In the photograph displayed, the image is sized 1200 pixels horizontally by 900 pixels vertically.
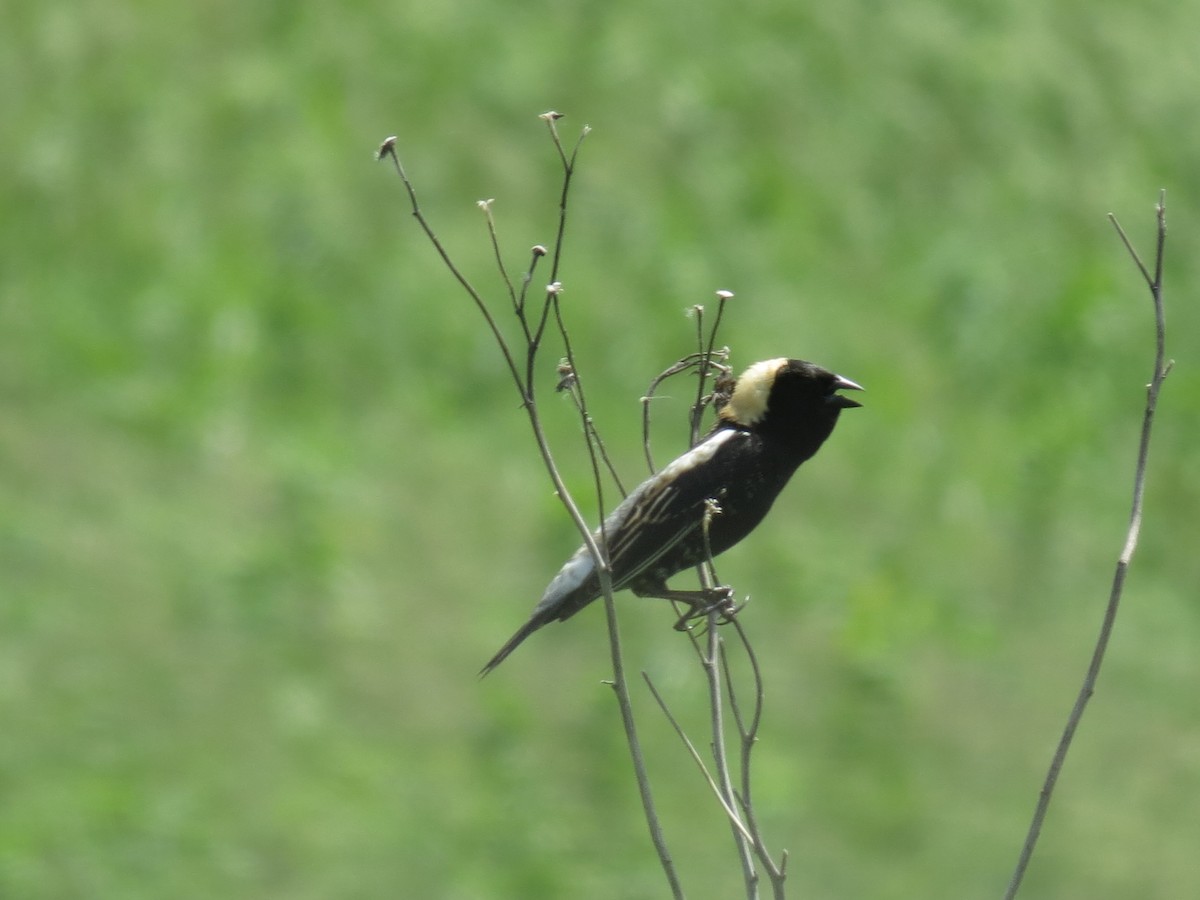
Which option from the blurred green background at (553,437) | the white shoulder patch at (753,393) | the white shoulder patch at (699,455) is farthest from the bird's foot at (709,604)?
the blurred green background at (553,437)

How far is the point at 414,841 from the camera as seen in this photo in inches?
350

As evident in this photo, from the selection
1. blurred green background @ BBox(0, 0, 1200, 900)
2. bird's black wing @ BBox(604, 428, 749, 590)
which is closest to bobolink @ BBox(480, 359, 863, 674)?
bird's black wing @ BBox(604, 428, 749, 590)

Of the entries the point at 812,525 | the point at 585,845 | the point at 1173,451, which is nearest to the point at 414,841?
the point at 585,845

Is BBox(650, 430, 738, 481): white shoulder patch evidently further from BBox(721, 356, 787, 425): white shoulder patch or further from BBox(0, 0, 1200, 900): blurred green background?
BBox(0, 0, 1200, 900): blurred green background

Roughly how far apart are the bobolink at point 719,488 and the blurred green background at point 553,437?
4706 millimetres

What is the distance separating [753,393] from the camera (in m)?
4.39

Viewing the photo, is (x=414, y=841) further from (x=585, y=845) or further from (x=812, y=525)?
(x=812, y=525)

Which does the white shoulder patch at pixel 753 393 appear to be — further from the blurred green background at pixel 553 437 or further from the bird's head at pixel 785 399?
the blurred green background at pixel 553 437

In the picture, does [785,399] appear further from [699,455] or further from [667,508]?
[667,508]

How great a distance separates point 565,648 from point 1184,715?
3.79m

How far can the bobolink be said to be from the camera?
14.0 feet

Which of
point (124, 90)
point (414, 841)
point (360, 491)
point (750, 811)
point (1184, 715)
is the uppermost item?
point (124, 90)

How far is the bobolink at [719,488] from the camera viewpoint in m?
4.27

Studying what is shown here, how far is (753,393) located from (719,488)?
27cm
